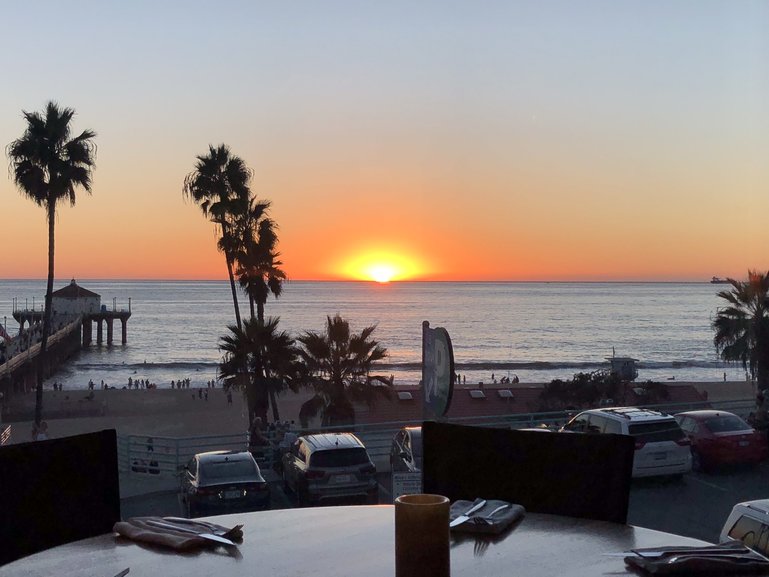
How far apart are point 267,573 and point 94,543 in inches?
30.0

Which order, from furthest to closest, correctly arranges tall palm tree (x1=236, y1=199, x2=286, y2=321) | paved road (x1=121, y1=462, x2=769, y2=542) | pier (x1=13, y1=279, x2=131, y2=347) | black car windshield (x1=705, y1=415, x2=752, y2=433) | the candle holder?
1. pier (x1=13, y1=279, x2=131, y2=347)
2. tall palm tree (x1=236, y1=199, x2=286, y2=321)
3. black car windshield (x1=705, y1=415, x2=752, y2=433)
4. paved road (x1=121, y1=462, x2=769, y2=542)
5. the candle holder

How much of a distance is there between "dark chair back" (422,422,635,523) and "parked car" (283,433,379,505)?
8.29 meters

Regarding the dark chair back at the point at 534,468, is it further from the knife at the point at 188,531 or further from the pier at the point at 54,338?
the pier at the point at 54,338

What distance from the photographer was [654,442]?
12.4 metres

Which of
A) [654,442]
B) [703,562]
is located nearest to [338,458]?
[654,442]

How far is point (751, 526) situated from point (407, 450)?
704 centimetres

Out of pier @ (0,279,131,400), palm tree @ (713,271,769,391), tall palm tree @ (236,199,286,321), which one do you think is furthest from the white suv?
pier @ (0,279,131,400)

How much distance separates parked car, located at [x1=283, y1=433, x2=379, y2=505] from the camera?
11891 millimetres

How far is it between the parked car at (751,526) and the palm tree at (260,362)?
703 inches

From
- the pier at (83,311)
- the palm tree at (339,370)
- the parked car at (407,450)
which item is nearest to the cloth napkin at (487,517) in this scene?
the parked car at (407,450)

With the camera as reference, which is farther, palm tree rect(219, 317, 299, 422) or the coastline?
the coastline

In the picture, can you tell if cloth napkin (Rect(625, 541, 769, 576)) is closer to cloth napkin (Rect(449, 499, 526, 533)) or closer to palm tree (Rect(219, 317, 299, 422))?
cloth napkin (Rect(449, 499, 526, 533))

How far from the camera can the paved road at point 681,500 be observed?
10.3m

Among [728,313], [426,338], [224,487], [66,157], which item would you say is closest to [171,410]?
[66,157]
